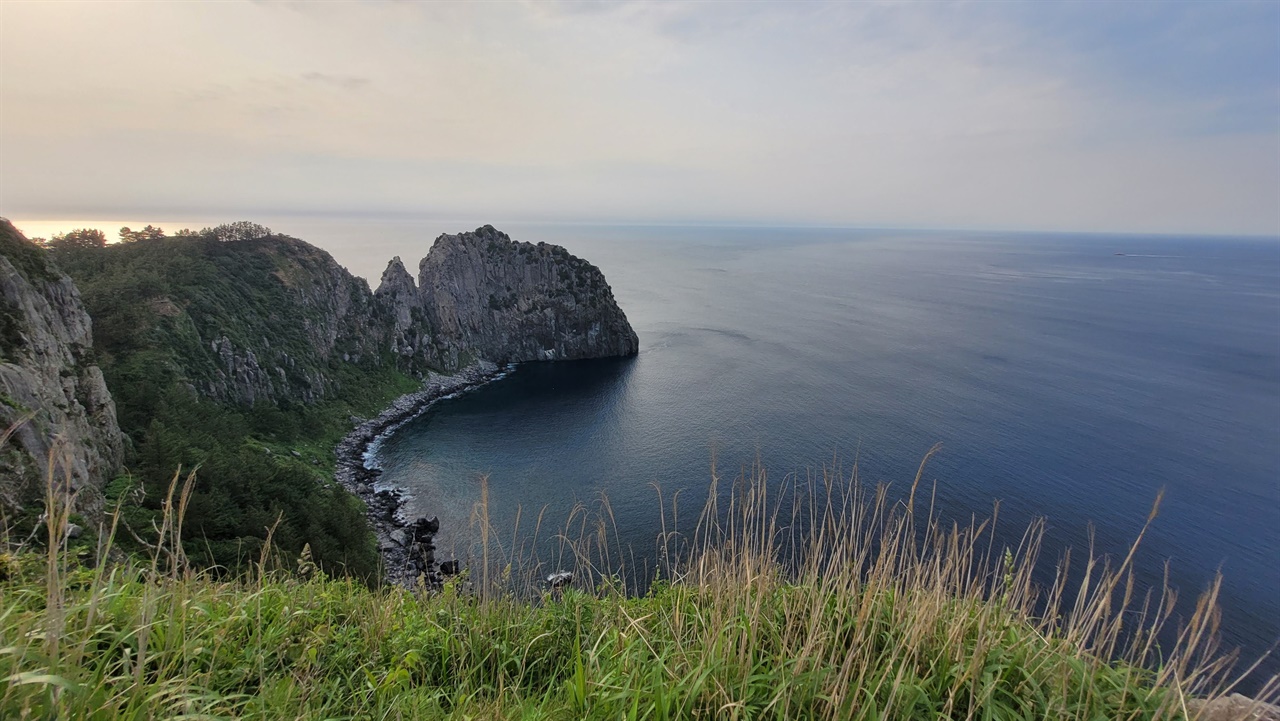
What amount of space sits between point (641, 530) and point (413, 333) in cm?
6078

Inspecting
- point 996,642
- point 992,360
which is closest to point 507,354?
point 992,360

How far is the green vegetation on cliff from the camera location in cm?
2858

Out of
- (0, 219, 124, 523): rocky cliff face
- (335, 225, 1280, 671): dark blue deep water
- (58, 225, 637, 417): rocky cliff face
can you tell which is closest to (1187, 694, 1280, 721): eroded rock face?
(335, 225, 1280, 671): dark blue deep water

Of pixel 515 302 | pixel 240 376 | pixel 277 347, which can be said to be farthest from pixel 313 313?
pixel 515 302

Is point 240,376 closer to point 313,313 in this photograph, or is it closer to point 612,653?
point 313,313

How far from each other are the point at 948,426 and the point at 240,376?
236ft

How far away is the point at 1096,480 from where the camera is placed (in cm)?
4366

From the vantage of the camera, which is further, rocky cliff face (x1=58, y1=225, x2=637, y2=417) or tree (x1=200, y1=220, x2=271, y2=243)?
tree (x1=200, y1=220, x2=271, y2=243)

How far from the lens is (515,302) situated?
97.2m

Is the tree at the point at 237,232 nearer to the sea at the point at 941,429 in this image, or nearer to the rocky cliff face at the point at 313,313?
the rocky cliff face at the point at 313,313

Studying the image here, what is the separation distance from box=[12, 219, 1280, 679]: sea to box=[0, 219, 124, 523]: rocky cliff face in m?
13.5

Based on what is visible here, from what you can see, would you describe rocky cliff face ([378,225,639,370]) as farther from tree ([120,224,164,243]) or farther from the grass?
the grass

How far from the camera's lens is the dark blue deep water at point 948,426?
3894 centimetres

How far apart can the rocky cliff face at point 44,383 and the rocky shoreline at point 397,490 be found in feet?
35.9
